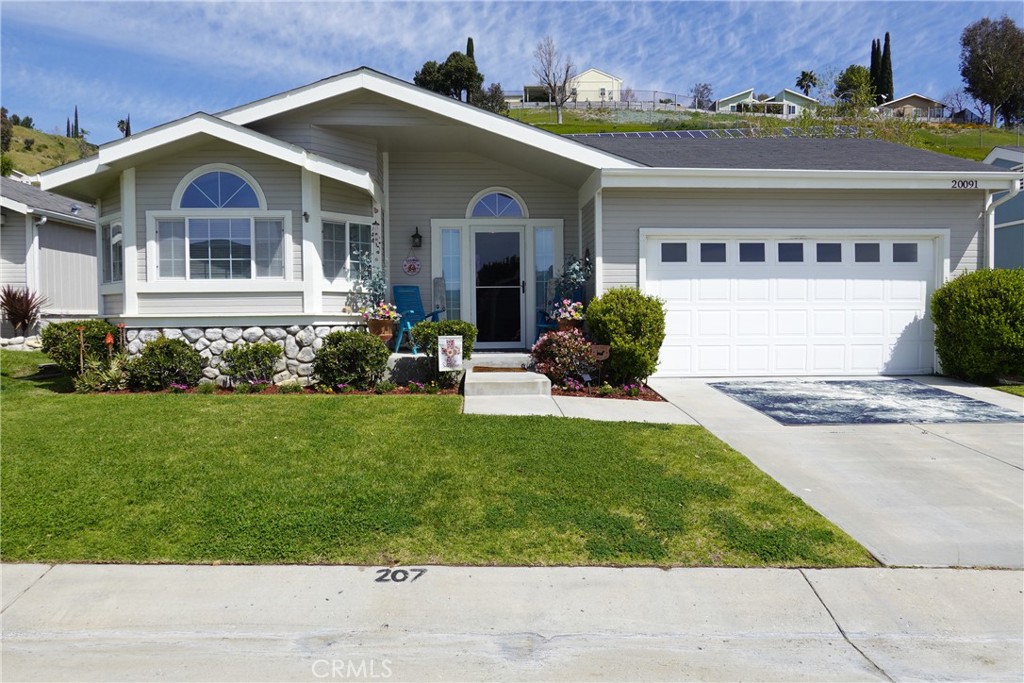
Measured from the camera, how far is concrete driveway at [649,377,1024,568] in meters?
4.28

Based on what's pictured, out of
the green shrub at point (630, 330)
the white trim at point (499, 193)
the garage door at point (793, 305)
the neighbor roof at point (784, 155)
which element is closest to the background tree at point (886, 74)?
the neighbor roof at point (784, 155)

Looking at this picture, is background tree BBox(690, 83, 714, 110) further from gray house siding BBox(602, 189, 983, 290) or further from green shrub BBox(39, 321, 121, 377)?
green shrub BBox(39, 321, 121, 377)

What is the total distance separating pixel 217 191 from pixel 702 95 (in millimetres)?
62324

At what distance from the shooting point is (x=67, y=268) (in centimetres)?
1627

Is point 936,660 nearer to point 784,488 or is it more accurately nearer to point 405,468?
point 784,488

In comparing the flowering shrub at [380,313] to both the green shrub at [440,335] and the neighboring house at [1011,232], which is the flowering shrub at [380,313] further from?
the neighboring house at [1011,232]

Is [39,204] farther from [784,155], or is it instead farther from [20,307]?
[784,155]

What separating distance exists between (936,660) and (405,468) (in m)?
3.81

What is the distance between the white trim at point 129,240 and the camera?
9484mm

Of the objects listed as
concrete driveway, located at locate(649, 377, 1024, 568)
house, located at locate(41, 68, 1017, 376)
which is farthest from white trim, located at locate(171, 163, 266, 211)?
concrete driveway, located at locate(649, 377, 1024, 568)

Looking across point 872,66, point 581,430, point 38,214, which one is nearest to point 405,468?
point 581,430

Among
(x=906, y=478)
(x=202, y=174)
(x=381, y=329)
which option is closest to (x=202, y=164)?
(x=202, y=174)

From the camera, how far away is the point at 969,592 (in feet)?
12.3

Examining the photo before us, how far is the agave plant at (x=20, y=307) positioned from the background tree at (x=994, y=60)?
58895mm
